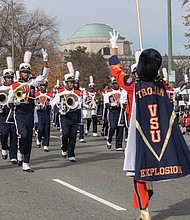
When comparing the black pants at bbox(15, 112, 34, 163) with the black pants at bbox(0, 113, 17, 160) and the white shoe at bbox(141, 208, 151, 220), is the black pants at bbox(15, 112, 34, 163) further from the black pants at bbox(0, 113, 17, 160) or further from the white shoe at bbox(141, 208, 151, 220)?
the white shoe at bbox(141, 208, 151, 220)

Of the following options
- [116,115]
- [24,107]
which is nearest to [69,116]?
[24,107]

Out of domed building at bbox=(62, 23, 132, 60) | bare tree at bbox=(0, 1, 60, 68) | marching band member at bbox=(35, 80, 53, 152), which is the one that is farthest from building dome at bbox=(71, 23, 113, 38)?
marching band member at bbox=(35, 80, 53, 152)

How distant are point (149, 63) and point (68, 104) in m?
6.52

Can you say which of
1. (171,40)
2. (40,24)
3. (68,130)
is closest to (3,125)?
(68,130)

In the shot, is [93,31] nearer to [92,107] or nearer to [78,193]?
[92,107]

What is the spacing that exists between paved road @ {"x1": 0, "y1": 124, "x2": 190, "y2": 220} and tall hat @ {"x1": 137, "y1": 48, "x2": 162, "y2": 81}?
1.92 meters

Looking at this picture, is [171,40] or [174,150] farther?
[171,40]

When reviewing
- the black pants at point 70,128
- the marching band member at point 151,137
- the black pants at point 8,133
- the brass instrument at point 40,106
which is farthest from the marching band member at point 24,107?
the marching band member at point 151,137

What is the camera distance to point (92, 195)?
915cm

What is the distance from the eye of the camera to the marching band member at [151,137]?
677cm

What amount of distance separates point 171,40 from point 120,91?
8627mm

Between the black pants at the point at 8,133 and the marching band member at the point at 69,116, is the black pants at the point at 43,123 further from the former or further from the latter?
the marching band member at the point at 69,116

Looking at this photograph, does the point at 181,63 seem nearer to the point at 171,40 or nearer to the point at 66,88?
the point at 171,40

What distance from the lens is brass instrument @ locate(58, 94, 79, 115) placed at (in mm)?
13125
